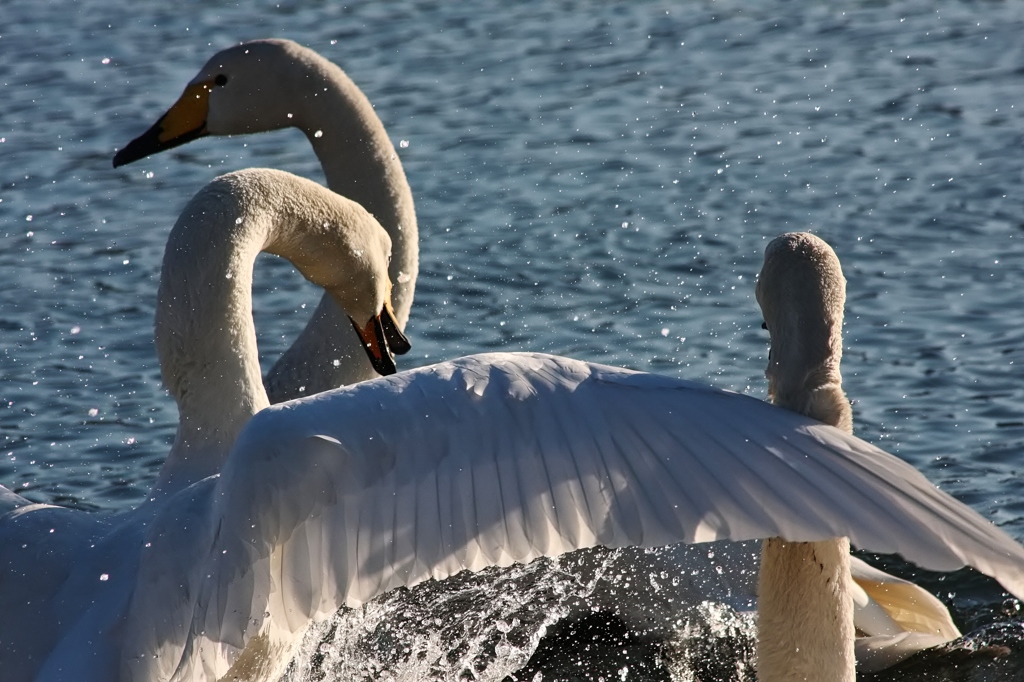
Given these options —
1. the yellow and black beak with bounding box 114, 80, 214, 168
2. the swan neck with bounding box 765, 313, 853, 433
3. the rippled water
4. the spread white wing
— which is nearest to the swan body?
the spread white wing

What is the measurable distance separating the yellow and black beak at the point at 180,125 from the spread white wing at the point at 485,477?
3.64 meters

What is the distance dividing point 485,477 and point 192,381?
58.4 inches

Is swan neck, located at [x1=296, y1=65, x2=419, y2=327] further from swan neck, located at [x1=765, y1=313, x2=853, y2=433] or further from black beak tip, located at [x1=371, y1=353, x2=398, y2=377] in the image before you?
swan neck, located at [x1=765, y1=313, x2=853, y2=433]

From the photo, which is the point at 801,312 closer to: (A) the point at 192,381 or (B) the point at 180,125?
(A) the point at 192,381

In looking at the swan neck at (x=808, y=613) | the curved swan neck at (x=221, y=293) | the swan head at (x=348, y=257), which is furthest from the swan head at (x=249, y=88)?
the swan neck at (x=808, y=613)

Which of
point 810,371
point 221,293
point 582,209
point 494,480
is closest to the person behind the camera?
point 494,480

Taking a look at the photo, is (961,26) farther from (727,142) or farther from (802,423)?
(802,423)

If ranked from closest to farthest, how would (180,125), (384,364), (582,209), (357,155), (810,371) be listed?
(810,371) < (384,364) < (357,155) < (180,125) < (582,209)

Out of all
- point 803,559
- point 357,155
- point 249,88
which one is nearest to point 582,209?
point 357,155

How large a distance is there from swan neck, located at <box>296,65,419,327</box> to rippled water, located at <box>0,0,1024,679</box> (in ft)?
2.34

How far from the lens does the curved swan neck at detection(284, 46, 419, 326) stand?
6.33 m

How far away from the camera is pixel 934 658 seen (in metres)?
4.81

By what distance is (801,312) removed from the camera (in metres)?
3.40

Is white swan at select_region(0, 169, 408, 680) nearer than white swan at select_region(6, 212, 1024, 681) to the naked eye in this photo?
No
